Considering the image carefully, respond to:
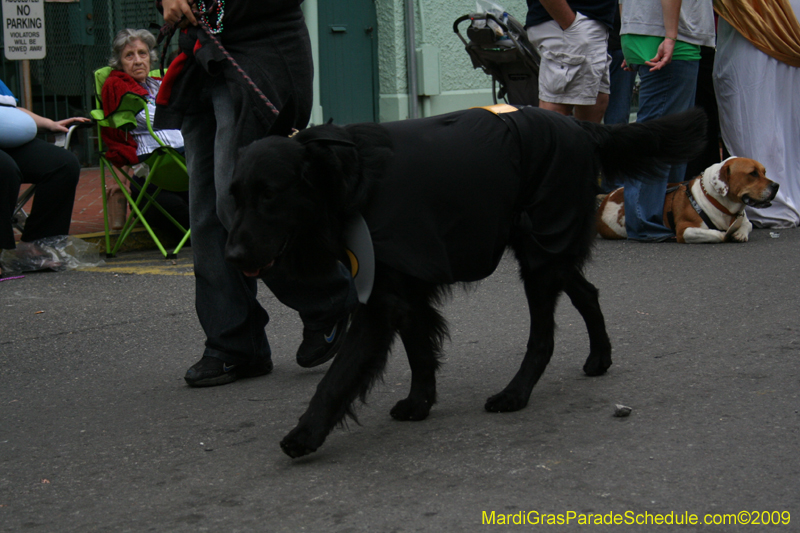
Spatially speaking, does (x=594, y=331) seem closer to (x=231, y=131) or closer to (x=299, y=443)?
(x=299, y=443)

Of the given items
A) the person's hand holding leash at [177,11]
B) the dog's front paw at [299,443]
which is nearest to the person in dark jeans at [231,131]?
the person's hand holding leash at [177,11]

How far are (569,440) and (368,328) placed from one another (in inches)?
25.7

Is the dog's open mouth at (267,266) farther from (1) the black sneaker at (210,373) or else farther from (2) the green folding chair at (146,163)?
(2) the green folding chair at (146,163)

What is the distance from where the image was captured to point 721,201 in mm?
6105

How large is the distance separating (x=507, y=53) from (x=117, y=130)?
299cm

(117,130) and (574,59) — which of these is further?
(117,130)

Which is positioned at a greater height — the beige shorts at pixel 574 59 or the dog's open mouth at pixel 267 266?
the beige shorts at pixel 574 59

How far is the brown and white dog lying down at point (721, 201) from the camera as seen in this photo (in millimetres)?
6031

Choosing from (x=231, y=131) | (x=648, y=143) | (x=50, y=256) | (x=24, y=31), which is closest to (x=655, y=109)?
(x=648, y=143)

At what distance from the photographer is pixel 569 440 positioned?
255cm

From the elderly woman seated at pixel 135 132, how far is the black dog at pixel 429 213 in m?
3.88

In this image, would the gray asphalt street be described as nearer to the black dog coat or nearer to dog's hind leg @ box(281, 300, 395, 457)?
dog's hind leg @ box(281, 300, 395, 457)

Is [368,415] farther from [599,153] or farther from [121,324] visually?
[121,324]

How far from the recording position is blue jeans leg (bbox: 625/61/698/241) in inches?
240
